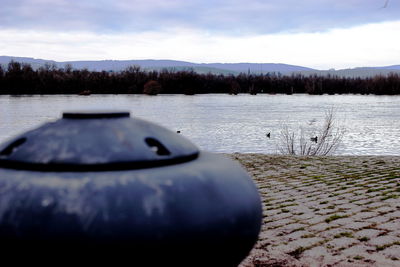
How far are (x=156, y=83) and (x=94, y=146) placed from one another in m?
78.8

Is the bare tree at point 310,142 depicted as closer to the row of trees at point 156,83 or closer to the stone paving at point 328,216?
the stone paving at point 328,216

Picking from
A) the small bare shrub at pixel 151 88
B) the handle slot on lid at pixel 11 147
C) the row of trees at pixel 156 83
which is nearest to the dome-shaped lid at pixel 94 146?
the handle slot on lid at pixel 11 147

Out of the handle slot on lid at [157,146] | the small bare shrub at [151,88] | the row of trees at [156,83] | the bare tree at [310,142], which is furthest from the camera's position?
the small bare shrub at [151,88]

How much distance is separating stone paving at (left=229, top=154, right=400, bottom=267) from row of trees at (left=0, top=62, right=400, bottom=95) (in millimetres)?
68145

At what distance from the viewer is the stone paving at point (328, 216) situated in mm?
4398

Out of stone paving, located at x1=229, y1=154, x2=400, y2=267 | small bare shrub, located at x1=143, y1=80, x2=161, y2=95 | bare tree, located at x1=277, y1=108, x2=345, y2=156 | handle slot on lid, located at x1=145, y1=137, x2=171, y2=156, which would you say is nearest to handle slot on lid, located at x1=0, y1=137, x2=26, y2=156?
handle slot on lid, located at x1=145, y1=137, x2=171, y2=156

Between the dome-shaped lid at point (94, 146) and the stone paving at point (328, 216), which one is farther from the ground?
the dome-shaped lid at point (94, 146)

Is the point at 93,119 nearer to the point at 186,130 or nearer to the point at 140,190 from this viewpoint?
the point at 140,190

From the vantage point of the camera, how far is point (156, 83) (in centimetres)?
8050

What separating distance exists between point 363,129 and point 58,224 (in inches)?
1170

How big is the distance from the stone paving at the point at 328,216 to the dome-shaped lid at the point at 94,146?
2.04 m

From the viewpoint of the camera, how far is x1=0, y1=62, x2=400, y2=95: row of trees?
76.2 meters

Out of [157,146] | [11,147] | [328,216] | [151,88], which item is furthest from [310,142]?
[151,88]

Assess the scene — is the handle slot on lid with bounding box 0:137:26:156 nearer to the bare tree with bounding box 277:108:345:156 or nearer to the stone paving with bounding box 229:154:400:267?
the stone paving with bounding box 229:154:400:267
